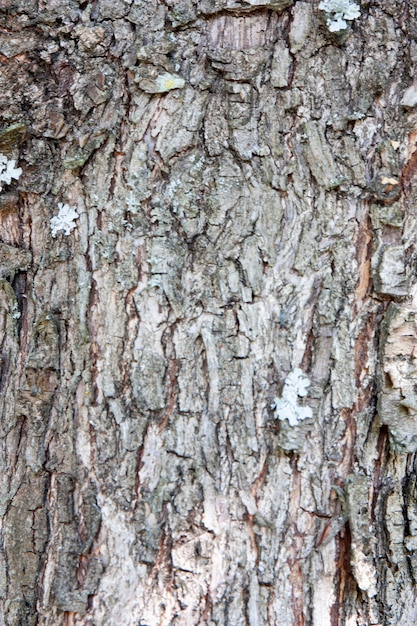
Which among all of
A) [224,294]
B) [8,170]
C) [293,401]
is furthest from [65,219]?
[293,401]

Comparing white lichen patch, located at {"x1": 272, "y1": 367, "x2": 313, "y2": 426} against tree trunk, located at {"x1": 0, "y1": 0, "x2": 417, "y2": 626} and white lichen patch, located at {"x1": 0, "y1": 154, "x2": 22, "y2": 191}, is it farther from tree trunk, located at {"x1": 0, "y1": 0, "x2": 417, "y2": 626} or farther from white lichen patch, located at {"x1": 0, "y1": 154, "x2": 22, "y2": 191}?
white lichen patch, located at {"x1": 0, "y1": 154, "x2": 22, "y2": 191}

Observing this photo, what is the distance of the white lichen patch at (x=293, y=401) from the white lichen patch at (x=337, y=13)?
2.31 ft

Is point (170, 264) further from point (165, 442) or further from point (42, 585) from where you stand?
point (42, 585)

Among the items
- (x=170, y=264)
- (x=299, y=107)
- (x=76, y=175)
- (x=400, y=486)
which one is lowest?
(x=400, y=486)

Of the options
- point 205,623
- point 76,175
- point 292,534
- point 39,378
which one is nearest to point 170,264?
point 76,175

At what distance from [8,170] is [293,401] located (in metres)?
0.79

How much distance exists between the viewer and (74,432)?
51.2 inches

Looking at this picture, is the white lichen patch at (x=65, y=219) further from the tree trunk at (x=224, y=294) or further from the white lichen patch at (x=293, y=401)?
the white lichen patch at (x=293, y=401)

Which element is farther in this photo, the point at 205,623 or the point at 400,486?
the point at 400,486

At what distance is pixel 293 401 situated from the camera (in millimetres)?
1257

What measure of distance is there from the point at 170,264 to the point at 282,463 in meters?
0.47

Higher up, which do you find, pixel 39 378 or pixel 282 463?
pixel 39 378

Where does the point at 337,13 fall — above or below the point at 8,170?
above

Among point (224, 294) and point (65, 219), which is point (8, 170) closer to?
point (65, 219)
